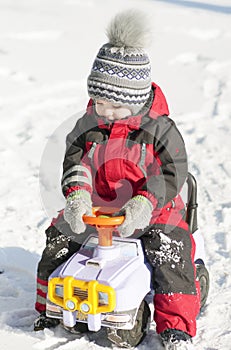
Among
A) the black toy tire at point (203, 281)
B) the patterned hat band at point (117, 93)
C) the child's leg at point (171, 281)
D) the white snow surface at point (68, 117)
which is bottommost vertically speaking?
the white snow surface at point (68, 117)

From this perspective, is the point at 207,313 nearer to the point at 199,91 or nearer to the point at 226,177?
the point at 226,177

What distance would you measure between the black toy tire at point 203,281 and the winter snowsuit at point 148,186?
175 mm

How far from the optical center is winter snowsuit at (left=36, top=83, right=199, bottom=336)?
2488mm

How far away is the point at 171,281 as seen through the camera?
8.13 feet

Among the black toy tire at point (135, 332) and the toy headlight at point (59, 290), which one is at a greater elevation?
the toy headlight at point (59, 290)

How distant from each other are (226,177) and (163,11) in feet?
16.2

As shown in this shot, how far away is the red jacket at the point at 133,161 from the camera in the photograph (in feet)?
8.46

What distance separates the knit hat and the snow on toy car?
440 millimetres

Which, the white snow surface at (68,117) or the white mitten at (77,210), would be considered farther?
the white snow surface at (68,117)

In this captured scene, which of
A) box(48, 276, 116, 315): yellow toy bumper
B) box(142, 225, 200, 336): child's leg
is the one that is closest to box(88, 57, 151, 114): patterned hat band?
box(142, 225, 200, 336): child's leg

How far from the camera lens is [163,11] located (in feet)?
28.7

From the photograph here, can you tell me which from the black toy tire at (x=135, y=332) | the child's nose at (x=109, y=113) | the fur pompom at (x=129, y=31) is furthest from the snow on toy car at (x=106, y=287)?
the fur pompom at (x=129, y=31)

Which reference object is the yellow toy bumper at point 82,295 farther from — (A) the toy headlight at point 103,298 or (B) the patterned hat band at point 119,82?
(B) the patterned hat band at point 119,82

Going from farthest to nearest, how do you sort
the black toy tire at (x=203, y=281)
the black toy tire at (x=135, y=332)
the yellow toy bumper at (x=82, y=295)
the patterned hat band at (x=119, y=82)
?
the black toy tire at (x=203, y=281) < the patterned hat band at (x=119, y=82) < the black toy tire at (x=135, y=332) < the yellow toy bumper at (x=82, y=295)
